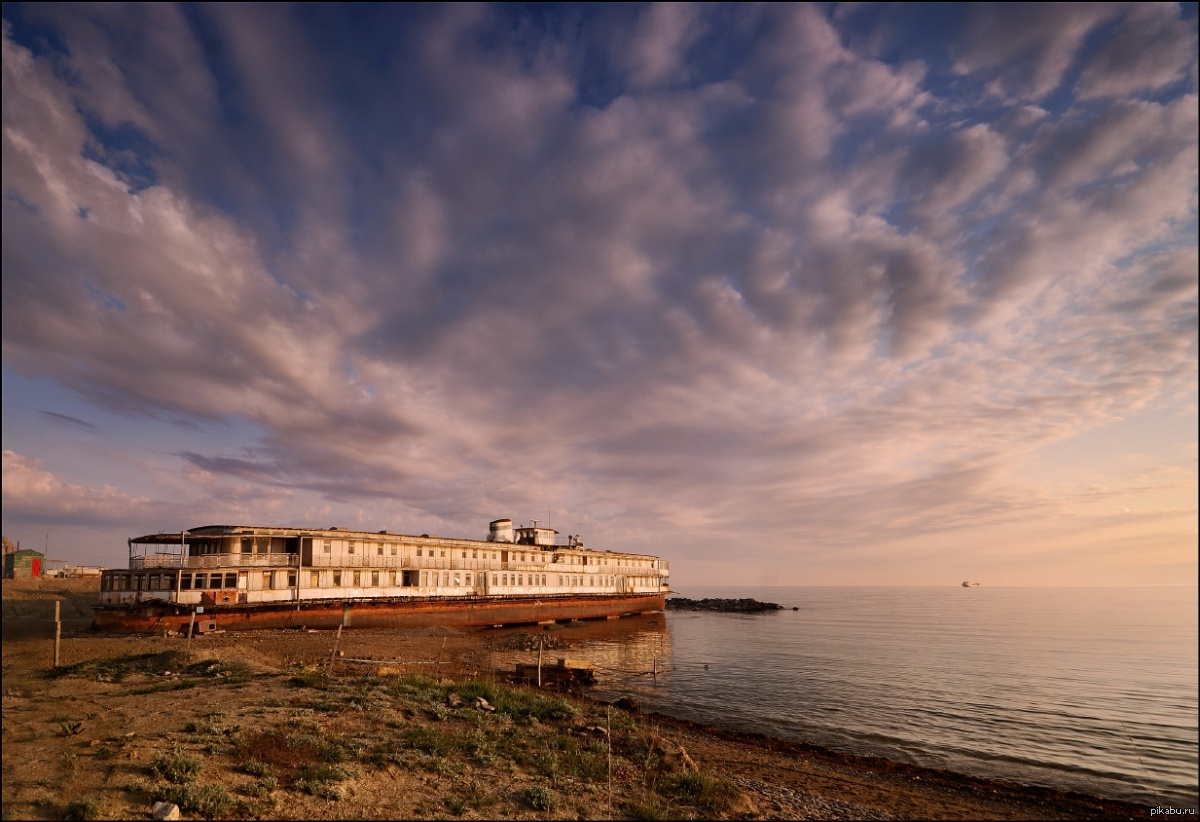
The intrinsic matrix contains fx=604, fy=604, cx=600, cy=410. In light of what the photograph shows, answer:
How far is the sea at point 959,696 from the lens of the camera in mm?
24453

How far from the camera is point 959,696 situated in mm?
36562

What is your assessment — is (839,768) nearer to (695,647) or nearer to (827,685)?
(827,685)

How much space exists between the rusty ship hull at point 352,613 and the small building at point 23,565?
72.0m

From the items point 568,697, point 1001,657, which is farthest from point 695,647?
point 568,697

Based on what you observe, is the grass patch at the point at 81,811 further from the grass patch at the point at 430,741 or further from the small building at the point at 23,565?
the small building at the point at 23,565

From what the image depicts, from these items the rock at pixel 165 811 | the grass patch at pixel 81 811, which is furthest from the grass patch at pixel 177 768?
the grass patch at pixel 81 811

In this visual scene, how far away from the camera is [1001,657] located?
53.1m

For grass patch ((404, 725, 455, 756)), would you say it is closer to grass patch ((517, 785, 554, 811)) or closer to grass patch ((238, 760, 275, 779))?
grass patch ((517, 785, 554, 811))

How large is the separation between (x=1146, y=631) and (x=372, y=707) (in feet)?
304

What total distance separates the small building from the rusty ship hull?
71983mm

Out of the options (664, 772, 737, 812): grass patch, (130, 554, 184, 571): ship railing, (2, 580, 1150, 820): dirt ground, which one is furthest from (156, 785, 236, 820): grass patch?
(130, 554, 184, 571): ship railing

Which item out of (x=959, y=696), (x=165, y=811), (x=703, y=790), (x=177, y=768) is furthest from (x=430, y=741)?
(x=959, y=696)

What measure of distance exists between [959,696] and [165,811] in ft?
133

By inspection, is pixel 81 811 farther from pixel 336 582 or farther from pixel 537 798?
pixel 336 582
